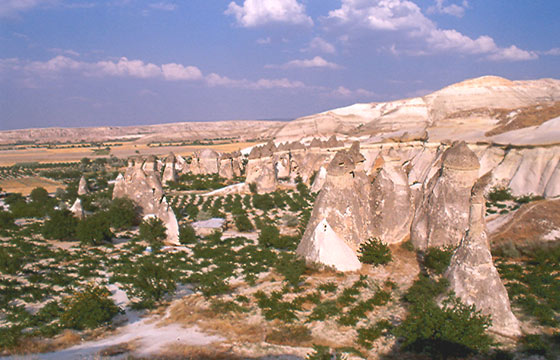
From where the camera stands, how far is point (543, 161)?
24328 mm

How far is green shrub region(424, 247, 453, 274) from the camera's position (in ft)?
31.2

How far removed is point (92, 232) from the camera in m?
14.5

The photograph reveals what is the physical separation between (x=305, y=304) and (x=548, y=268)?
7038mm

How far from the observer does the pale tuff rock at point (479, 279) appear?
652cm

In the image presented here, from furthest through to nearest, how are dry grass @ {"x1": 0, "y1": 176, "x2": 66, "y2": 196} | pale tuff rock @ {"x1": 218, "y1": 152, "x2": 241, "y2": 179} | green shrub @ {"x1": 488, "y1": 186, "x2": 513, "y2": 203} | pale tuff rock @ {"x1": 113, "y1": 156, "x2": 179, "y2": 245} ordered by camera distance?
pale tuff rock @ {"x1": 218, "y1": 152, "x2": 241, "y2": 179}, dry grass @ {"x1": 0, "y1": 176, "x2": 66, "y2": 196}, green shrub @ {"x1": 488, "y1": 186, "x2": 513, "y2": 203}, pale tuff rock @ {"x1": 113, "y1": 156, "x2": 179, "y2": 245}

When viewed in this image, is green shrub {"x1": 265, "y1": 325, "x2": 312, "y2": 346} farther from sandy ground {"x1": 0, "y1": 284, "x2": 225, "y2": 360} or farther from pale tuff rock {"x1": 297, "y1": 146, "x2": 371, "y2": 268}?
pale tuff rock {"x1": 297, "y1": 146, "x2": 371, "y2": 268}

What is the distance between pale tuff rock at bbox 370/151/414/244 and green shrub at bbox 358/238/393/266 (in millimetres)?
1336

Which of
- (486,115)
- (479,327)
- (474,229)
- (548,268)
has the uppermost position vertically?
(486,115)

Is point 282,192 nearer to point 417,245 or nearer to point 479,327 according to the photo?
point 417,245

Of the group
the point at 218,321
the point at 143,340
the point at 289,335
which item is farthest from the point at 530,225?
the point at 143,340

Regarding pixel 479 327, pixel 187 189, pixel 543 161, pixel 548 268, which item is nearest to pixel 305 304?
pixel 479 327

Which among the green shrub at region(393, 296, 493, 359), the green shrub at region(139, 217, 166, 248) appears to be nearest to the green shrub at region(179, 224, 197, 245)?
the green shrub at region(139, 217, 166, 248)

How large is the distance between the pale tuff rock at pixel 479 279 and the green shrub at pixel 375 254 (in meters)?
3.64

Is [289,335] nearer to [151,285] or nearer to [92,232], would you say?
[151,285]
